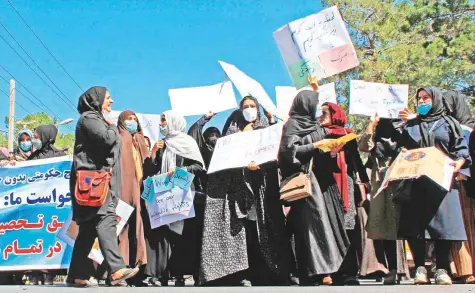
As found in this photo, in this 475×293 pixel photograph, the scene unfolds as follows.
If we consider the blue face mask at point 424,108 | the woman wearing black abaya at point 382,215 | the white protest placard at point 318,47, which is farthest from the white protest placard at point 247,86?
the blue face mask at point 424,108

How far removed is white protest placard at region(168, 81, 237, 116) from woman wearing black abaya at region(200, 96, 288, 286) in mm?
849

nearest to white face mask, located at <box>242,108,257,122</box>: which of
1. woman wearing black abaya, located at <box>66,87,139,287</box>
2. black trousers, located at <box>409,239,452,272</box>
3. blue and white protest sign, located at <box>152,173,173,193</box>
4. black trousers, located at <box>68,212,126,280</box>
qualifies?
blue and white protest sign, located at <box>152,173,173,193</box>

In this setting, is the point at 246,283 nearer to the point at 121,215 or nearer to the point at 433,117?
the point at 121,215

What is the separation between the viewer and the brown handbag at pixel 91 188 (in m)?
5.34

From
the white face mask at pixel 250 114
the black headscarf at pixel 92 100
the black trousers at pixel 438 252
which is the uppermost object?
the black headscarf at pixel 92 100

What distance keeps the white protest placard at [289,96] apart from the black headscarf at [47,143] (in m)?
2.58

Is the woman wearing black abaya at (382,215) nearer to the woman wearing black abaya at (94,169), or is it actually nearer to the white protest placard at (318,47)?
the white protest placard at (318,47)

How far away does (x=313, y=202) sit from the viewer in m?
5.89

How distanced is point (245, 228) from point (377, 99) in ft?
6.00

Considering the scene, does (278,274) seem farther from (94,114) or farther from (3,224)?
(3,224)

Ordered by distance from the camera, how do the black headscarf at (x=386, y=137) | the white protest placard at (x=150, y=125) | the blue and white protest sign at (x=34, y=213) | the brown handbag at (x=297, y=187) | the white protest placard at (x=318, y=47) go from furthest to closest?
1. the white protest placard at (x=150, y=125)
2. the blue and white protest sign at (x=34, y=213)
3. the white protest placard at (x=318, y=47)
4. the black headscarf at (x=386, y=137)
5. the brown handbag at (x=297, y=187)

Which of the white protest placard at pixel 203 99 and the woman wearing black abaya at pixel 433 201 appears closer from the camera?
the woman wearing black abaya at pixel 433 201

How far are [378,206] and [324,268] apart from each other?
2.69 feet

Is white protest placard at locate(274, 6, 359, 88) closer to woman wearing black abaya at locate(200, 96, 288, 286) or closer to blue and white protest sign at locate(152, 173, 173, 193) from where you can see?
woman wearing black abaya at locate(200, 96, 288, 286)
